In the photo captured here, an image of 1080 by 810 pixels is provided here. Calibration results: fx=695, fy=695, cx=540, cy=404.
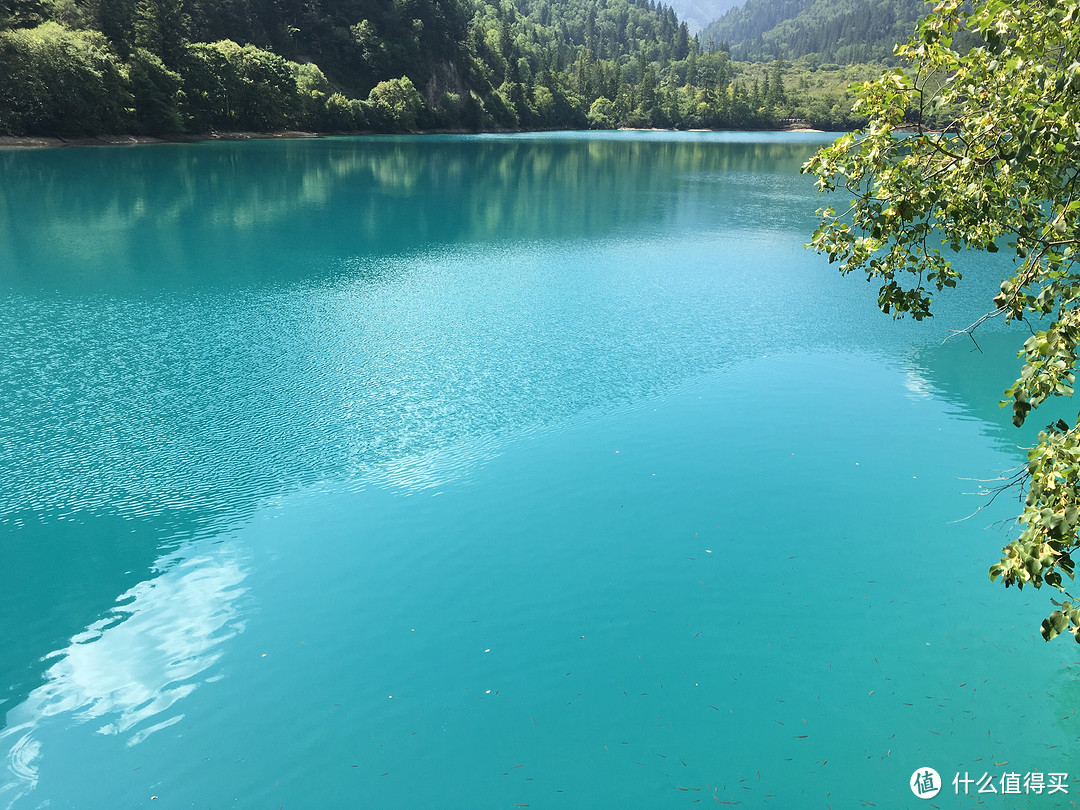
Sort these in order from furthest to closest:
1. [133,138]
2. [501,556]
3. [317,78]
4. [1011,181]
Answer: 1. [317,78]
2. [133,138]
3. [501,556]
4. [1011,181]

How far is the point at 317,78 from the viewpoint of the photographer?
3305 inches

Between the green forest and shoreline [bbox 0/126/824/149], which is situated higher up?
the green forest

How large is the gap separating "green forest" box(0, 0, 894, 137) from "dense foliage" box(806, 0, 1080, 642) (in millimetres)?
2620

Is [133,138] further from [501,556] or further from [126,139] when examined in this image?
[501,556]

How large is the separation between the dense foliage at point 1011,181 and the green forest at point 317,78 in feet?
8.60

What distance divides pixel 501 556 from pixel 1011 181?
19.9 feet

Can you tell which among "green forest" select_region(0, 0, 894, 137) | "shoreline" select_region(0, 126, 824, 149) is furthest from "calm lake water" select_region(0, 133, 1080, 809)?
"shoreline" select_region(0, 126, 824, 149)

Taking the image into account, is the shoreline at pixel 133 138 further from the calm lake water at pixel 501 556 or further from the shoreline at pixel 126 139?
the calm lake water at pixel 501 556

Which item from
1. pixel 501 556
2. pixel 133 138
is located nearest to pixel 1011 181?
pixel 501 556

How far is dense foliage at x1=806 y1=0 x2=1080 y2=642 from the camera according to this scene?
3170 mm

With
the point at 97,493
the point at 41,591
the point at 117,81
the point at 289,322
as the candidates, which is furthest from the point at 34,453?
the point at 117,81

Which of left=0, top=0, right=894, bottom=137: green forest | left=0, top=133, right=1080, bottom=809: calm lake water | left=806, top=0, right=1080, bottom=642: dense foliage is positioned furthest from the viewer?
left=0, top=0, right=894, bottom=137: green forest

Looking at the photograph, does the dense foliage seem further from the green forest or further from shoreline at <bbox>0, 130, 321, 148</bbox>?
shoreline at <bbox>0, 130, 321, 148</bbox>

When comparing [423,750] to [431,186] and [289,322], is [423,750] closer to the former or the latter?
[289,322]
